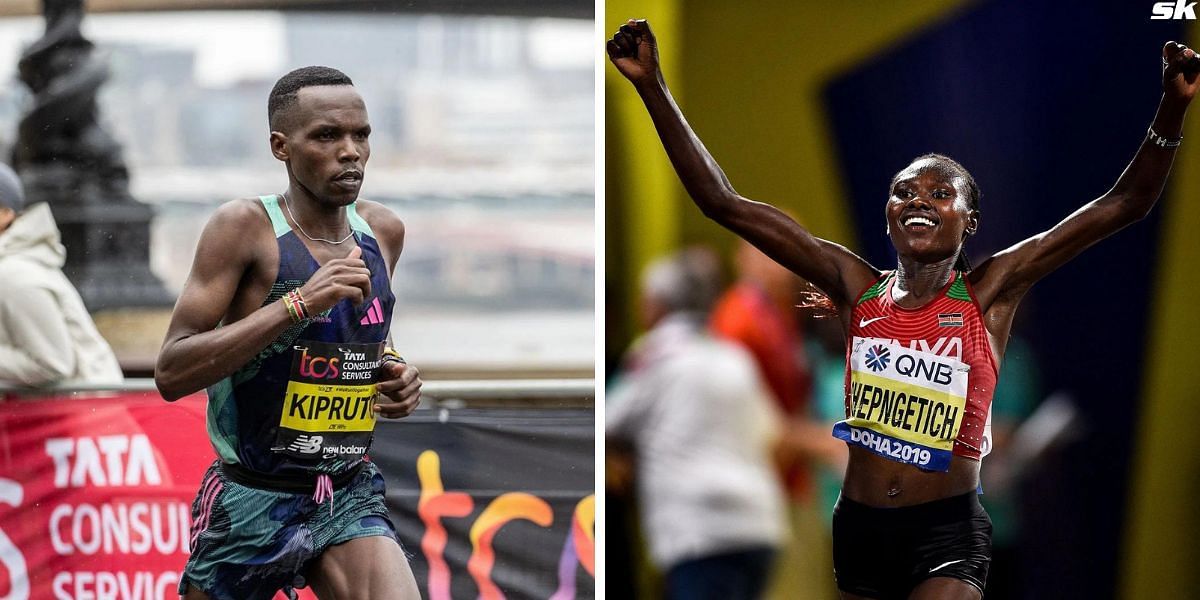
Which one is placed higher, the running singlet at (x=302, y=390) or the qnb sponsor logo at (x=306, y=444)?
the running singlet at (x=302, y=390)

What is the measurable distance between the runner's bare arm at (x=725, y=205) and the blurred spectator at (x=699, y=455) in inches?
57.1

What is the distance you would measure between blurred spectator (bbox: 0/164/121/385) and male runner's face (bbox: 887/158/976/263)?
305cm

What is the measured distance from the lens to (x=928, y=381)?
133 inches

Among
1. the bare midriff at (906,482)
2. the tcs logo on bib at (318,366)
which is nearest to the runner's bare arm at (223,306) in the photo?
the tcs logo on bib at (318,366)

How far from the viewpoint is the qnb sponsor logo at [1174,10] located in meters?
4.28

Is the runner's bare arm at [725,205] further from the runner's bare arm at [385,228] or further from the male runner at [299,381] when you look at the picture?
the runner's bare arm at [385,228]

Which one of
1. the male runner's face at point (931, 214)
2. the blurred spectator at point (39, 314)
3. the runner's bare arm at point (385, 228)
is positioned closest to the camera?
the male runner's face at point (931, 214)

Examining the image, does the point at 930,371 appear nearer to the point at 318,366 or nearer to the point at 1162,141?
the point at 1162,141

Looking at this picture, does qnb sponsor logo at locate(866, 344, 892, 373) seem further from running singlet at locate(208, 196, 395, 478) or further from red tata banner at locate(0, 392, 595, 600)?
red tata banner at locate(0, 392, 595, 600)

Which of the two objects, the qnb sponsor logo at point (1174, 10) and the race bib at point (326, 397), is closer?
the race bib at point (326, 397)

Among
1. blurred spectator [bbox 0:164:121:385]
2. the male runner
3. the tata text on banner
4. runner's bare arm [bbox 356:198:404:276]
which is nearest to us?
the male runner

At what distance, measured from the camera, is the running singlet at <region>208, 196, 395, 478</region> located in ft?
12.8

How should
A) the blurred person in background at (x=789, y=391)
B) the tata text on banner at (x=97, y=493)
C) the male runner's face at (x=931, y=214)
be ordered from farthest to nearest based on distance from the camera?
1. the tata text on banner at (x=97, y=493)
2. the blurred person in background at (x=789, y=391)
3. the male runner's face at (x=931, y=214)

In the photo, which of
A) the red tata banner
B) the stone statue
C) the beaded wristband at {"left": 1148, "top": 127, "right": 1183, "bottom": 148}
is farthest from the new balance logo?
the beaded wristband at {"left": 1148, "top": 127, "right": 1183, "bottom": 148}
